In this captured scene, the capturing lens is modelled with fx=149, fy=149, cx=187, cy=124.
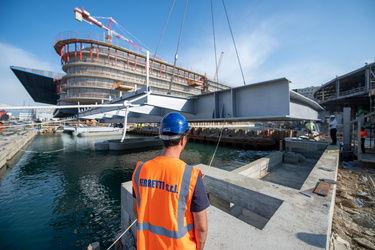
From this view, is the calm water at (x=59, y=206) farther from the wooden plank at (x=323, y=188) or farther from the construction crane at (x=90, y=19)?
the construction crane at (x=90, y=19)

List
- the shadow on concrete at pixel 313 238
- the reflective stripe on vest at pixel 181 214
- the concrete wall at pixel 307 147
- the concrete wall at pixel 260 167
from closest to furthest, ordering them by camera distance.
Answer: the reflective stripe on vest at pixel 181 214 → the shadow on concrete at pixel 313 238 → the concrete wall at pixel 260 167 → the concrete wall at pixel 307 147

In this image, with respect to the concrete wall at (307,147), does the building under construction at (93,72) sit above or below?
above

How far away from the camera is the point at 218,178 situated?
3.67 m

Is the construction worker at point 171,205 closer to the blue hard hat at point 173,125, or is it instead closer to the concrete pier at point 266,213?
the blue hard hat at point 173,125

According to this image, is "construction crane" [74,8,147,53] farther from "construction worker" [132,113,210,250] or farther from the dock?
"construction worker" [132,113,210,250]

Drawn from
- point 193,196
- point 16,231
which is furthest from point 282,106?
point 16,231

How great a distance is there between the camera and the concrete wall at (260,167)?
216 inches

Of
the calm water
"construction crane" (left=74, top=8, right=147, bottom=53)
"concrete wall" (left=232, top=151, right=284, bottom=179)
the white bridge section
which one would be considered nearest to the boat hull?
the calm water

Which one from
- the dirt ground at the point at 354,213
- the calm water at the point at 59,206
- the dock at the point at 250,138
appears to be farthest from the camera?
the dock at the point at 250,138

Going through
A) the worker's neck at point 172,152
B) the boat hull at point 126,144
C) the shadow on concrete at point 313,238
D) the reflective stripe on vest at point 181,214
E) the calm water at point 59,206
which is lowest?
the calm water at point 59,206

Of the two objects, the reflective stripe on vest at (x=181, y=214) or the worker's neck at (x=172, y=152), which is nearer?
the reflective stripe on vest at (x=181, y=214)

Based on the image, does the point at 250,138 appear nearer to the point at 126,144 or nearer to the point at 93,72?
the point at 126,144

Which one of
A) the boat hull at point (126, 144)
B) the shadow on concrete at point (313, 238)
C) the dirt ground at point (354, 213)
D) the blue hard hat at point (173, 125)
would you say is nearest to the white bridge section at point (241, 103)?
the dirt ground at point (354, 213)

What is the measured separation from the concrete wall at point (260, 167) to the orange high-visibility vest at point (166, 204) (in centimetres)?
404
